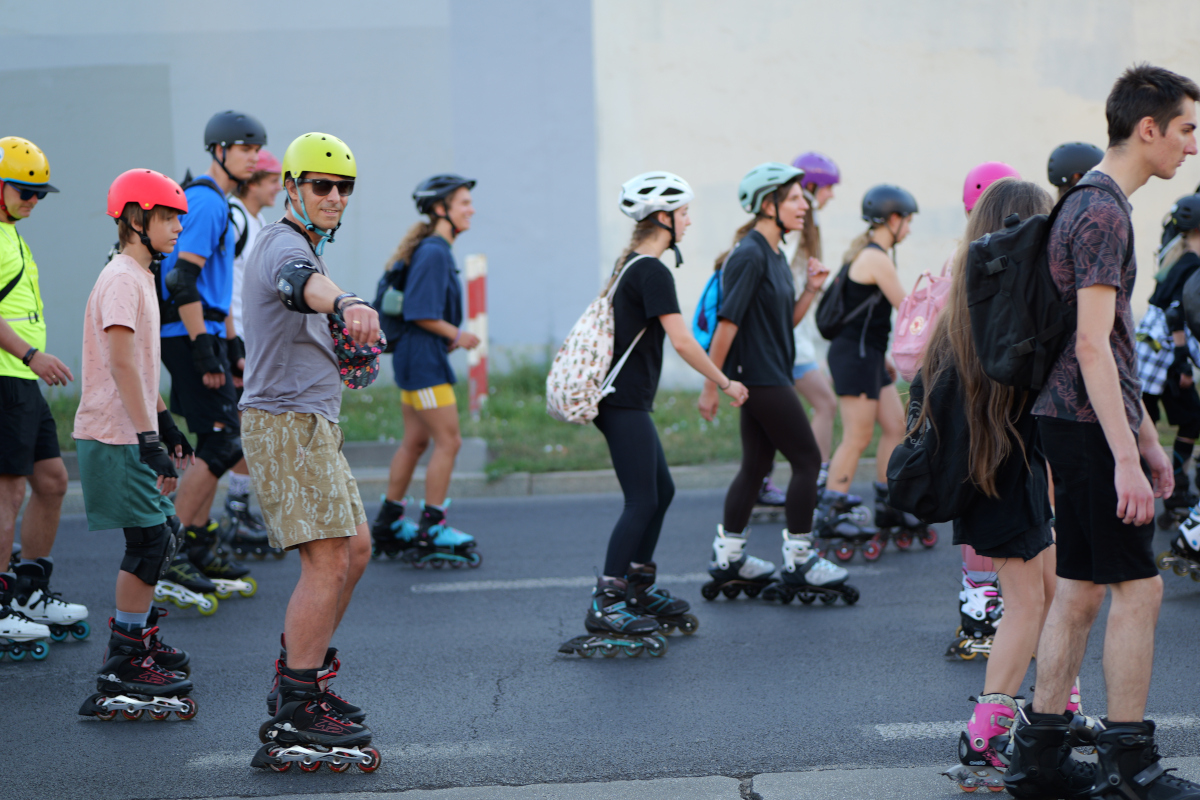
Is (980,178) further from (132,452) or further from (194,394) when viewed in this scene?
(194,394)

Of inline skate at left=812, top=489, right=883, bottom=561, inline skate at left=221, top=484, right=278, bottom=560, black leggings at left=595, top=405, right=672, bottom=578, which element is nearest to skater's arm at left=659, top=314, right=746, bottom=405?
black leggings at left=595, top=405, right=672, bottom=578

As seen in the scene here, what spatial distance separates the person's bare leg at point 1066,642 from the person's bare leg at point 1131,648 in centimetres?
8

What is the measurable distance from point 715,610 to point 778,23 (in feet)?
29.2

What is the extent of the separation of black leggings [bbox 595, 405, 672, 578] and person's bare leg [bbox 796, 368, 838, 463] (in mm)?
2541

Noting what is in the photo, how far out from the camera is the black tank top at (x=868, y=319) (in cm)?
669

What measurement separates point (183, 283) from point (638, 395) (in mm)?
2456

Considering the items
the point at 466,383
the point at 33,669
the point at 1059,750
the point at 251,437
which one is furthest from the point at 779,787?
the point at 466,383

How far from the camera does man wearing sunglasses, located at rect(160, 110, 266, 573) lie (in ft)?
19.1

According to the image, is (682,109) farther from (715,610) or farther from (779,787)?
(779,787)

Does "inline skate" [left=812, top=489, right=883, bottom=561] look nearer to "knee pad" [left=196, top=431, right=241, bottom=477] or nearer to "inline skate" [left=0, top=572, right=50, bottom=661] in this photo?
"knee pad" [left=196, top=431, right=241, bottom=477]

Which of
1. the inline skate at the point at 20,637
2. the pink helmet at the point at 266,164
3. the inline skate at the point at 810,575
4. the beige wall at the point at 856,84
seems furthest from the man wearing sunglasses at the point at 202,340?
the beige wall at the point at 856,84

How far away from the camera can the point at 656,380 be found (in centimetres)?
519

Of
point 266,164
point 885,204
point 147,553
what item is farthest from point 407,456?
point 885,204

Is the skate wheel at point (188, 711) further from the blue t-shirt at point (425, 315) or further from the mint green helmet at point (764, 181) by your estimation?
the mint green helmet at point (764, 181)
